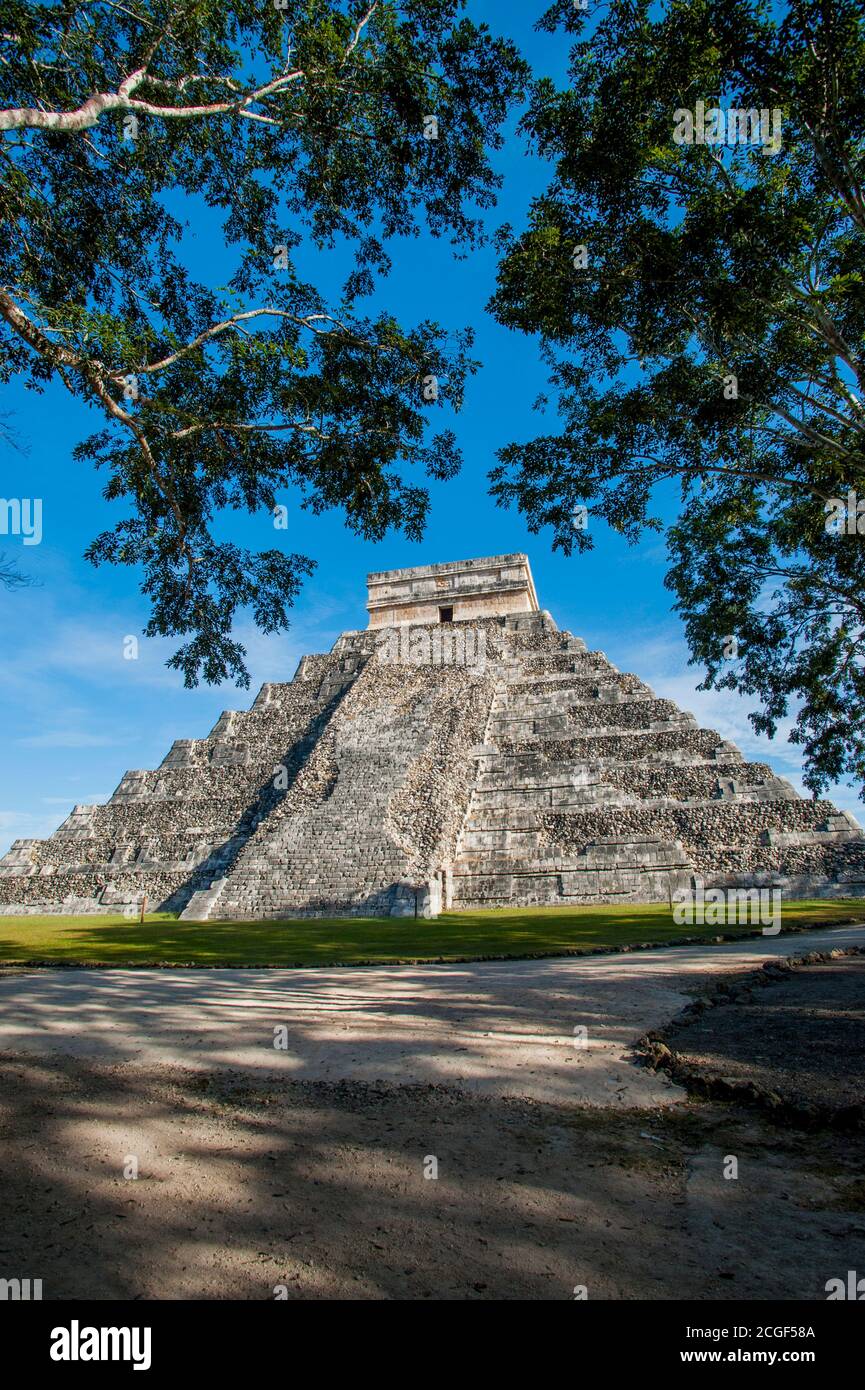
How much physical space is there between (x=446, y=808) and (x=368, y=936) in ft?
26.9

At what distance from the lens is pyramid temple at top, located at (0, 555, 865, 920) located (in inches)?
715

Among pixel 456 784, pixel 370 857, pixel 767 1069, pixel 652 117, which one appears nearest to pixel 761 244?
pixel 652 117

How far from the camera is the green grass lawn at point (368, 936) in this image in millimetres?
10055

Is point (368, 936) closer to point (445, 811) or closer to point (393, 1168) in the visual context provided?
point (445, 811)

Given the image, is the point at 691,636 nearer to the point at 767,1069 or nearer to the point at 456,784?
the point at 456,784

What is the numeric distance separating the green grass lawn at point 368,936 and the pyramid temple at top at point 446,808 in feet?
4.99

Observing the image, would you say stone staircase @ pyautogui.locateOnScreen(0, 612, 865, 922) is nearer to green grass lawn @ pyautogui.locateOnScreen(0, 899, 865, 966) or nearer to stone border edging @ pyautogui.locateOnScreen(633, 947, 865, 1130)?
green grass lawn @ pyautogui.locateOnScreen(0, 899, 865, 966)

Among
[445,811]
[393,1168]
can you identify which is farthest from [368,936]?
[393,1168]

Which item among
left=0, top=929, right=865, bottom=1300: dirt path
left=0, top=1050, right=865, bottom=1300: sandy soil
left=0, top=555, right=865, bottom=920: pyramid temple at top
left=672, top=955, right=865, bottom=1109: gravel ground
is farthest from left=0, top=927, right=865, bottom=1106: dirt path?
left=0, top=555, right=865, bottom=920: pyramid temple at top

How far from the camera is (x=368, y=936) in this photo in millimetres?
12375

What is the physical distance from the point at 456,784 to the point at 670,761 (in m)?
7.07

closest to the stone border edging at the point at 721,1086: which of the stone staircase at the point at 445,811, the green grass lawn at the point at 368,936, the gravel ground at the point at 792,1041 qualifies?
the gravel ground at the point at 792,1041

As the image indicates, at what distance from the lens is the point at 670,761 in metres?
22.6

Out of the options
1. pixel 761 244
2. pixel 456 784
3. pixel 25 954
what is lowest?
pixel 25 954
